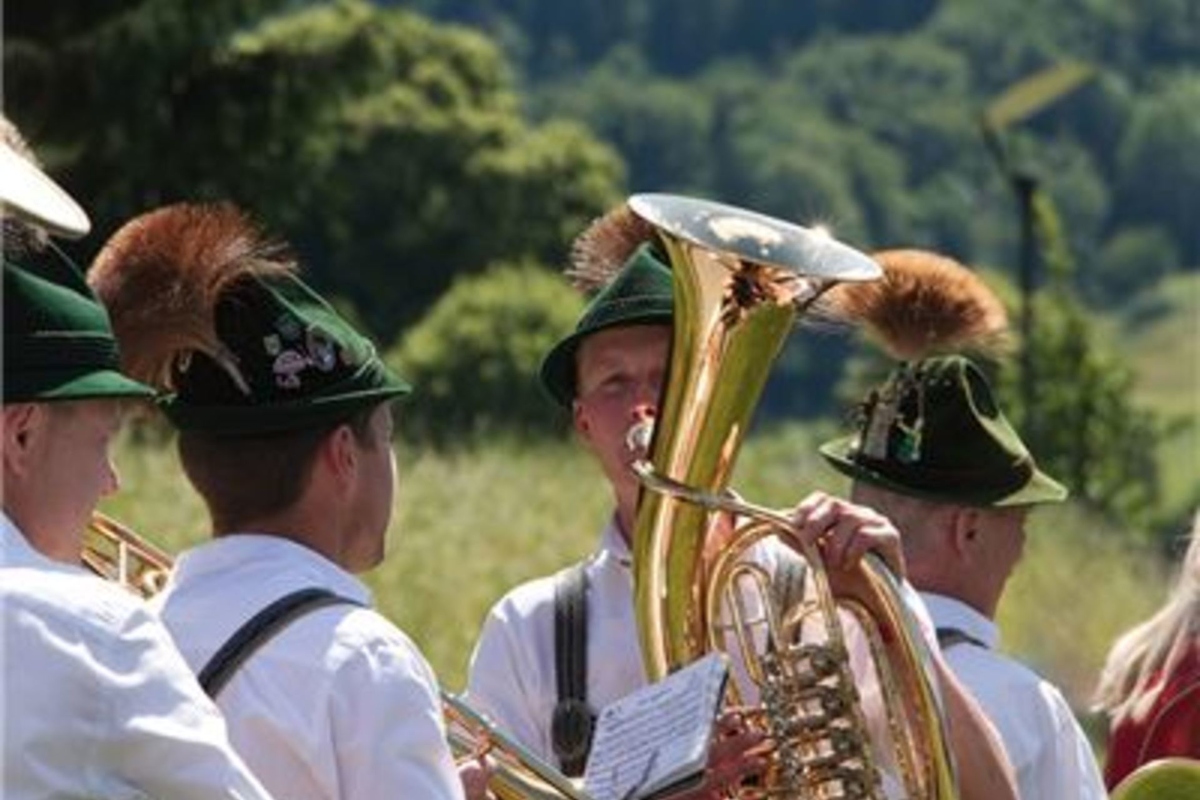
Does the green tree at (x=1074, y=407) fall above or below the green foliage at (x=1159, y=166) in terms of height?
above

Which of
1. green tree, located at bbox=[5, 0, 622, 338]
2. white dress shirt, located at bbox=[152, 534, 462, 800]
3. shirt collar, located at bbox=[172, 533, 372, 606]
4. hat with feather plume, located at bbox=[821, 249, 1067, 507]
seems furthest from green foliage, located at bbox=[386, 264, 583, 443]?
white dress shirt, located at bbox=[152, 534, 462, 800]

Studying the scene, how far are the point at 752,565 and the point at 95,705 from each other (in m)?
1.41

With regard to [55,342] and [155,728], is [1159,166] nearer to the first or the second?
[55,342]

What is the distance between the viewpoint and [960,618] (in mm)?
5930

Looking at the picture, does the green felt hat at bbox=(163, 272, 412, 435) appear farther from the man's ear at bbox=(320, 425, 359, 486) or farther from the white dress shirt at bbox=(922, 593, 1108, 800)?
the white dress shirt at bbox=(922, 593, 1108, 800)

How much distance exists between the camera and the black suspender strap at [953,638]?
5848mm

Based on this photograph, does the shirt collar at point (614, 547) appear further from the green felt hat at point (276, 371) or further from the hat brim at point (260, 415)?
the hat brim at point (260, 415)

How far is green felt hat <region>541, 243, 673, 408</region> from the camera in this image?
580 cm

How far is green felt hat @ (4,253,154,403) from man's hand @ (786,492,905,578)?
1032 mm

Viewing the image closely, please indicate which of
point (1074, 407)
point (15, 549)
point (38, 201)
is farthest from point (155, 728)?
point (1074, 407)

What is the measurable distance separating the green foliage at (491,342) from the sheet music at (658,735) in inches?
1326

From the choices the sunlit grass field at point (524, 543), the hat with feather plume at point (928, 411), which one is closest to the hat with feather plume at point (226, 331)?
the hat with feather plume at point (928, 411)

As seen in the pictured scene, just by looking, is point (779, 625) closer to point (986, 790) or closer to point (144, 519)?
point (986, 790)

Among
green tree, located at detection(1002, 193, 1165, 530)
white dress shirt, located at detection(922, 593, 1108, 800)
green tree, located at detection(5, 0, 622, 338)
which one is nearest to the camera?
white dress shirt, located at detection(922, 593, 1108, 800)
